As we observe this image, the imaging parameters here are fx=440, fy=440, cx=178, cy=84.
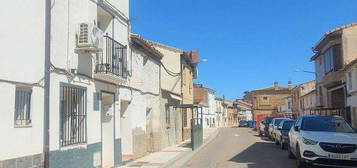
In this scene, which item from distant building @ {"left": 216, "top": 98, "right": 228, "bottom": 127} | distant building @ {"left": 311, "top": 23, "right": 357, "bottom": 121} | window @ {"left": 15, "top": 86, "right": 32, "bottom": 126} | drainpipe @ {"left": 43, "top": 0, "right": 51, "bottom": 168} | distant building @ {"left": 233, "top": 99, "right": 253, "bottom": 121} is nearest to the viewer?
window @ {"left": 15, "top": 86, "right": 32, "bottom": 126}

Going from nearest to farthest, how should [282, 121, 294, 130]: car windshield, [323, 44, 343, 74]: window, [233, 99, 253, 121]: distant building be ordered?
[282, 121, 294, 130]: car windshield
[323, 44, 343, 74]: window
[233, 99, 253, 121]: distant building

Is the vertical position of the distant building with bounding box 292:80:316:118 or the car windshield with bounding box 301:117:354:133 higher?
the distant building with bounding box 292:80:316:118

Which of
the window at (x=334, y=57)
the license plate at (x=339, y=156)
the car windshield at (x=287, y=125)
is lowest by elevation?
the license plate at (x=339, y=156)

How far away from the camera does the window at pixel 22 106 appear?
8459mm

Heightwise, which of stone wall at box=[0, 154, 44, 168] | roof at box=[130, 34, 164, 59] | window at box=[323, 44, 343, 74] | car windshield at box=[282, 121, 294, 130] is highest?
window at box=[323, 44, 343, 74]

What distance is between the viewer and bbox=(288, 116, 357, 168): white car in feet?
39.6

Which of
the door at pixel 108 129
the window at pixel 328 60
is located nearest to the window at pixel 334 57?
the window at pixel 328 60

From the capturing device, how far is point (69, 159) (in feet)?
34.1

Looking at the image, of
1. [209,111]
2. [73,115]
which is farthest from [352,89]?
[209,111]

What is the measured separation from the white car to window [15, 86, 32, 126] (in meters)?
7.70

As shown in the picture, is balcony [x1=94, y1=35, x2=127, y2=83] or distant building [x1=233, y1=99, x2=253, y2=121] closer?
balcony [x1=94, y1=35, x2=127, y2=83]

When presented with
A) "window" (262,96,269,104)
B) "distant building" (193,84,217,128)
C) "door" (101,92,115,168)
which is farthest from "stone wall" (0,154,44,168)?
"window" (262,96,269,104)

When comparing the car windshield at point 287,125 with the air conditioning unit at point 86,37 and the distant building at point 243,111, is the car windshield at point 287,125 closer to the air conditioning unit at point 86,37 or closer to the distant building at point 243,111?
the air conditioning unit at point 86,37

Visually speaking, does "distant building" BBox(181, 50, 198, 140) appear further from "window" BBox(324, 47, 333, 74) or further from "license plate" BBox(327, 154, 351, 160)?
"license plate" BBox(327, 154, 351, 160)
